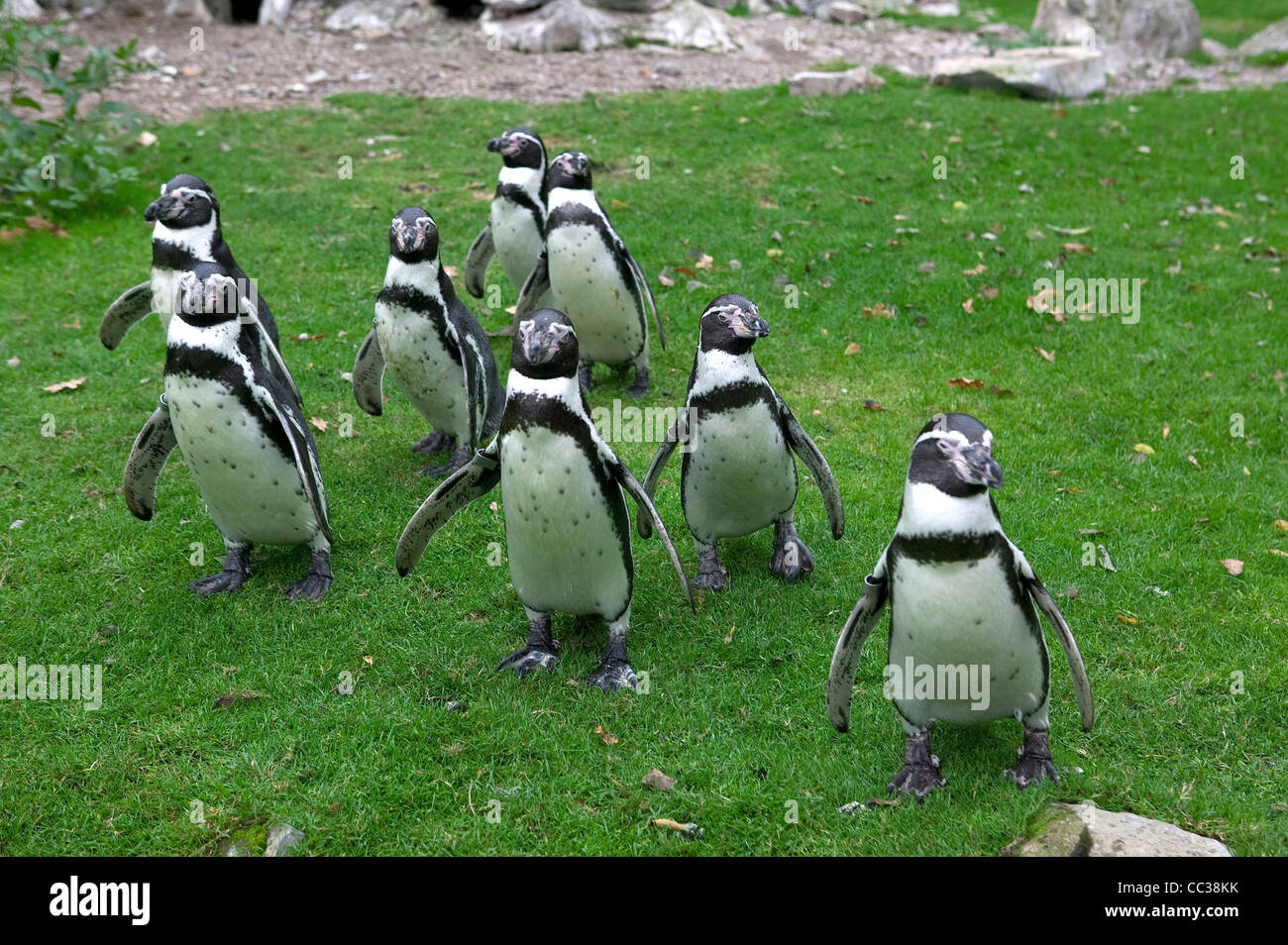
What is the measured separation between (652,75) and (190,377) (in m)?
10.2

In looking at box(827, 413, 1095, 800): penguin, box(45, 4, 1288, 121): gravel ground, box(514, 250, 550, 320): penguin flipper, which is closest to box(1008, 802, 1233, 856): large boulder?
box(827, 413, 1095, 800): penguin

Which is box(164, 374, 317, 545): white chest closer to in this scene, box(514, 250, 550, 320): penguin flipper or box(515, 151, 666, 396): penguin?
box(515, 151, 666, 396): penguin

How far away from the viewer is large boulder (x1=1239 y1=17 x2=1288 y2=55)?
15.3 meters

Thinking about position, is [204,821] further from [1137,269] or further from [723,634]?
[1137,269]

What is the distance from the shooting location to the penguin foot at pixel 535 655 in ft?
14.5

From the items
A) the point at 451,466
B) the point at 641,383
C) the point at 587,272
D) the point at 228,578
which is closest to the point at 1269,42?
the point at 641,383

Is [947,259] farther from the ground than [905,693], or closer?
farther from the ground

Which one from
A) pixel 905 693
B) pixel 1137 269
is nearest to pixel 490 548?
pixel 905 693

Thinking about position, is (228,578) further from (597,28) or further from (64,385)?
(597,28)

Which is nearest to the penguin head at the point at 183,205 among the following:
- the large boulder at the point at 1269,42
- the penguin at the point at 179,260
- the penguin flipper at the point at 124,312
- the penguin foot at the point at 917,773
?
the penguin at the point at 179,260

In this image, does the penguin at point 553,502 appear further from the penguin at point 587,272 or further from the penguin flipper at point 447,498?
the penguin at point 587,272

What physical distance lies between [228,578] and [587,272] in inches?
104

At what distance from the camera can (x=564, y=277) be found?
6461 millimetres

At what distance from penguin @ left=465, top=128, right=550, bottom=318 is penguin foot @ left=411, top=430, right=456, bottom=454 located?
152cm
